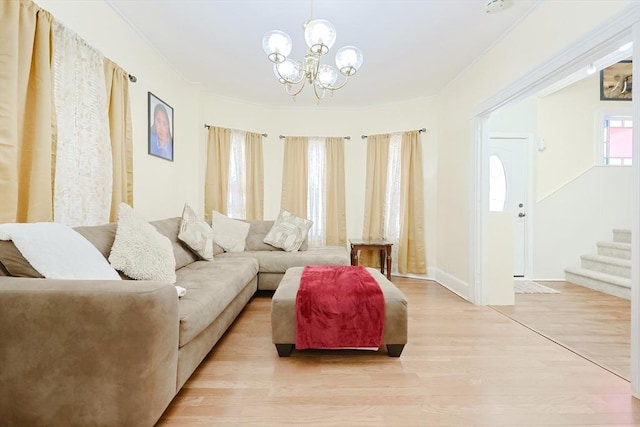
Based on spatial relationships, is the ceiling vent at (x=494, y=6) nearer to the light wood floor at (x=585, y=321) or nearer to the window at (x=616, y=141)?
the light wood floor at (x=585, y=321)

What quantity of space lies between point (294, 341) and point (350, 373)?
1.30 ft

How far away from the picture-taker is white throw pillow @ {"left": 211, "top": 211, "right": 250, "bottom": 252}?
3.61 m

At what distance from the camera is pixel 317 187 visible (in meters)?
4.74

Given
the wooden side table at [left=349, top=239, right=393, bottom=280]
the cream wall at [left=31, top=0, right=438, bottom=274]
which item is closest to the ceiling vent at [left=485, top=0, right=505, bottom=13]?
the cream wall at [left=31, top=0, right=438, bottom=274]

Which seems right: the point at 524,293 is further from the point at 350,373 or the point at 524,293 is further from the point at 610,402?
the point at 350,373

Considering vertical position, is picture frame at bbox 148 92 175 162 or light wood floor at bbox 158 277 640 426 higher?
picture frame at bbox 148 92 175 162

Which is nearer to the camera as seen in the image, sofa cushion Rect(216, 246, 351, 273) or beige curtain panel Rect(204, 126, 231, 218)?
sofa cushion Rect(216, 246, 351, 273)

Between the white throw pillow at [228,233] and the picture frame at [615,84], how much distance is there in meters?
5.57

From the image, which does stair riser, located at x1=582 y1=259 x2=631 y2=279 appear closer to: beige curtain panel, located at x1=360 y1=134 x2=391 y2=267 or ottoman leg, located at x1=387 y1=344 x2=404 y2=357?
beige curtain panel, located at x1=360 y1=134 x2=391 y2=267

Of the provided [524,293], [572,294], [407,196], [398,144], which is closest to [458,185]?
[407,196]

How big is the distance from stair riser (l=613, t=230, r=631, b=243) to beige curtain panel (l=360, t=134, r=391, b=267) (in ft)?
10.5

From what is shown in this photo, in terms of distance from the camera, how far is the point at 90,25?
2.26 m

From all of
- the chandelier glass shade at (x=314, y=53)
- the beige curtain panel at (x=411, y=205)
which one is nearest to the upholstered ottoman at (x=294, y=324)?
the chandelier glass shade at (x=314, y=53)

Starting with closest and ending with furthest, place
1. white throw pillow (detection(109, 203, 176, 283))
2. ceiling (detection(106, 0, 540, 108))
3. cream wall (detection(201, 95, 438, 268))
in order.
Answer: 1. white throw pillow (detection(109, 203, 176, 283))
2. ceiling (detection(106, 0, 540, 108))
3. cream wall (detection(201, 95, 438, 268))
